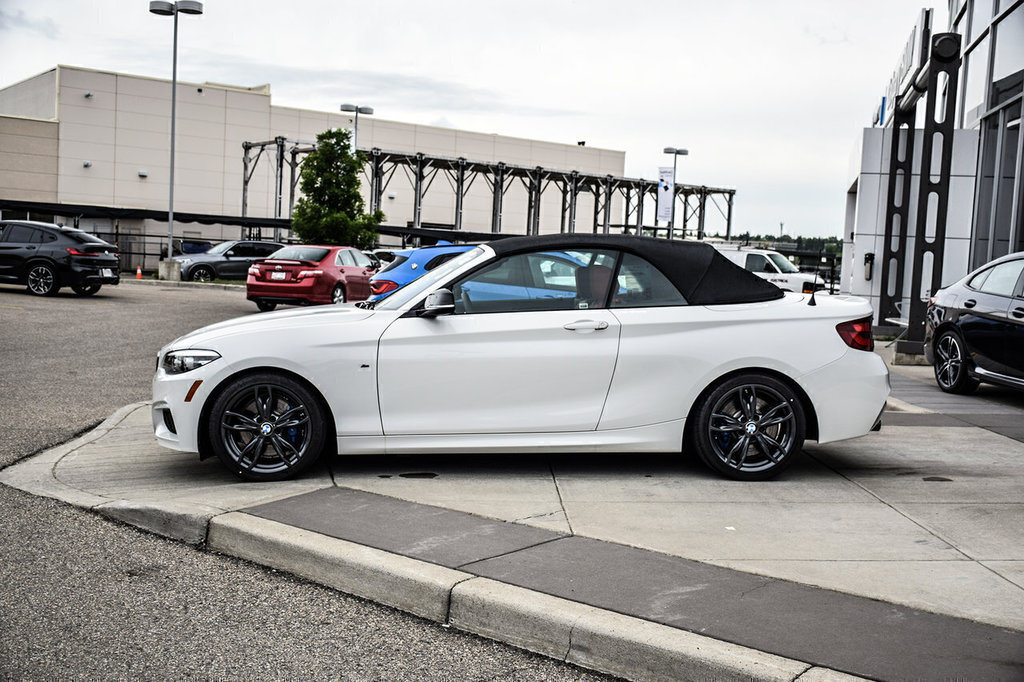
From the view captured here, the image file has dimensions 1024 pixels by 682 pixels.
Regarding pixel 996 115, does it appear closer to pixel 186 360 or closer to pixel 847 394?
pixel 847 394

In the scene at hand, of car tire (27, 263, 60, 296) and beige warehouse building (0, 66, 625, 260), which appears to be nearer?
car tire (27, 263, 60, 296)

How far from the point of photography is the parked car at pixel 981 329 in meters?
10.2

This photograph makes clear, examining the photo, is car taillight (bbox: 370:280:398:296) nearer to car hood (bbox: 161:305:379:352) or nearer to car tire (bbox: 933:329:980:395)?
car tire (bbox: 933:329:980:395)

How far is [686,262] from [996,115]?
590 inches

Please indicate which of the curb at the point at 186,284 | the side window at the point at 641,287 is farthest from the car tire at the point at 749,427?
the curb at the point at 186,284

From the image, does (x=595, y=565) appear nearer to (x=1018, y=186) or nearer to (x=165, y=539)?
(x=165, y=539)

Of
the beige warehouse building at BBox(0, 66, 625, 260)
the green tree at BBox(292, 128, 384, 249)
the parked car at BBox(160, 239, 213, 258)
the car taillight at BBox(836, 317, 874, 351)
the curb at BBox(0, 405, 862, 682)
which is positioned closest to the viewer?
the curb at BBox(0, 405, 862, 682)

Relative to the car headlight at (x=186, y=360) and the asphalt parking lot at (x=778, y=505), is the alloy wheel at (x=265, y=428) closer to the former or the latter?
the asphalt parking lot at (x=778, y=505)


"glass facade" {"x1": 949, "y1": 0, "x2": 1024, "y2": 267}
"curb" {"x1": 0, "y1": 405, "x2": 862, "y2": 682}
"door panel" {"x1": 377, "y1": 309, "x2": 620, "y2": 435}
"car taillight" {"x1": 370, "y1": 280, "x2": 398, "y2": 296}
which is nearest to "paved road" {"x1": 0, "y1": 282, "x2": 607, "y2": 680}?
"curb" {"x1": 0, "y1": 405, "x2": 862, "y2": 682}

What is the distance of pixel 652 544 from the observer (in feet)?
16.2

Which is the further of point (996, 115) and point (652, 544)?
point (996, 115)

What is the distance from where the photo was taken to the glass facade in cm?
1717

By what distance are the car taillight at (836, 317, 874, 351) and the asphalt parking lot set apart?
866 mm

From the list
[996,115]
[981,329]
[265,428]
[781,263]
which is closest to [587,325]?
[265,428]
